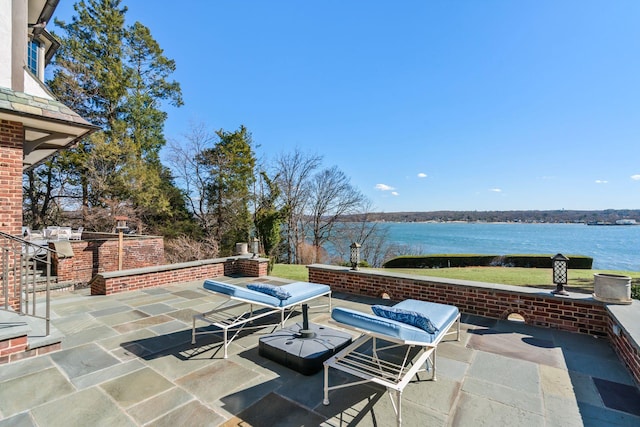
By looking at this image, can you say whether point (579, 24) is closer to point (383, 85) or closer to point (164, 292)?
point (383, 85)

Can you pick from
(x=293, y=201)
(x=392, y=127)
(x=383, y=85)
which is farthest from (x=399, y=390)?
(x=293, y=201)

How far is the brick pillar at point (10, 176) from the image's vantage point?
4.21 metres

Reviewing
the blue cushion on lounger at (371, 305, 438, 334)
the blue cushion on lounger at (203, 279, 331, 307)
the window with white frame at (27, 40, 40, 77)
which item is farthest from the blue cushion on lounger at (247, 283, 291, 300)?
the window with white frame at (27, 40, 40, 77)

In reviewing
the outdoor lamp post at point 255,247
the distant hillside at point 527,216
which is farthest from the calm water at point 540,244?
the outdoor lamp post at point 255,247

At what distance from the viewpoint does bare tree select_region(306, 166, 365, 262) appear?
23844 mm

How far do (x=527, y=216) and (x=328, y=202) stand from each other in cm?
3075

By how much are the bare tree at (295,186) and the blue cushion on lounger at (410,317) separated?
19.0 meters

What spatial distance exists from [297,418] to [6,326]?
148 inches

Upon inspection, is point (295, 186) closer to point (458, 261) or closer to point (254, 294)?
point (458, 261)

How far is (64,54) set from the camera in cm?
1486

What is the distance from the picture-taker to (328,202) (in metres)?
24.2

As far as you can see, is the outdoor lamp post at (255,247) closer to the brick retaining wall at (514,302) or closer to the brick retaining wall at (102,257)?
the brick retaining wall at (514,302)

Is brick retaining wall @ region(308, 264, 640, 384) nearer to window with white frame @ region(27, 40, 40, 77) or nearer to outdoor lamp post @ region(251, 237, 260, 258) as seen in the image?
outdoor lamp post @ region(251, 237, 260, 258)

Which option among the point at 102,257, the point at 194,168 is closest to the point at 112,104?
the point at 194,168
